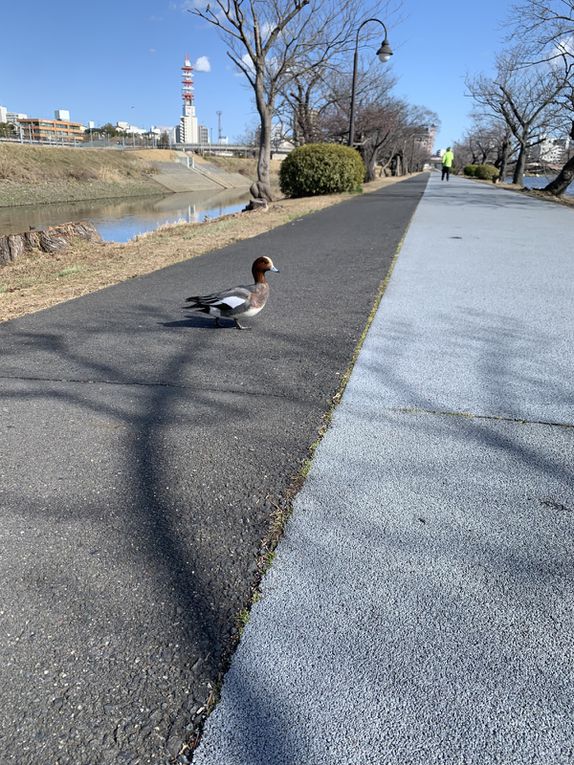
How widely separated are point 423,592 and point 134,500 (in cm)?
122

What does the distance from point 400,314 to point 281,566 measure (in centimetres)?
374

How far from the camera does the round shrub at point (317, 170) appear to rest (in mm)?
21766

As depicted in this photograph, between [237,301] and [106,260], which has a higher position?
[237,301]

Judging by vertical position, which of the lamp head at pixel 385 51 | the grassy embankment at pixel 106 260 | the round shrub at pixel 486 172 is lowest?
the grassy embankment at pixel 106 260

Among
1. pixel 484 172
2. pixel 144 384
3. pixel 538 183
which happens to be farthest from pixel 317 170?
pixel 538 183

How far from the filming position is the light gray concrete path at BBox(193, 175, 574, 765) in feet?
4.36

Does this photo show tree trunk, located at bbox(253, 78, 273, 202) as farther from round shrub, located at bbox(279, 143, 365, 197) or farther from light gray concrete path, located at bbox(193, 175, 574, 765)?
light gray concrete path, located at bbox(193, 175, 574, 765)

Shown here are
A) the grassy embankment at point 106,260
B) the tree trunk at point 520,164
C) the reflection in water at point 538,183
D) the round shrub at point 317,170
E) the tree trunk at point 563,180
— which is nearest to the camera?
the grassy embankment at point 106,260

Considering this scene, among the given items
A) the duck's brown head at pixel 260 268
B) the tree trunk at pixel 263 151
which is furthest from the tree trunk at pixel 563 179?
the duck's brown head at pixel 260 268

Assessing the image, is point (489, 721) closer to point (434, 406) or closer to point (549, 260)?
point (434, 406)

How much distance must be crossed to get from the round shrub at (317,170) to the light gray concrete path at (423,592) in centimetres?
2018

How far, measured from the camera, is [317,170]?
864 inches

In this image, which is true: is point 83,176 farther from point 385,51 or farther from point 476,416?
point 476,416

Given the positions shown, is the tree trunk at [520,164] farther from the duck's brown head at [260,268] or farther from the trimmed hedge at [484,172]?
the duck's brown head at [260,268]
